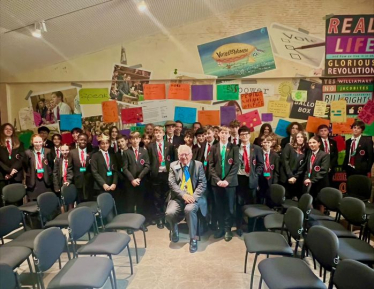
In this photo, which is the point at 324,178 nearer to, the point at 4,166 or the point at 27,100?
the point at 4,166

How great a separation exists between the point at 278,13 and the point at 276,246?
15.7 ft

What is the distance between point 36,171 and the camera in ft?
14.1

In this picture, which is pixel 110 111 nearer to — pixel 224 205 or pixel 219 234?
pixel 224 205

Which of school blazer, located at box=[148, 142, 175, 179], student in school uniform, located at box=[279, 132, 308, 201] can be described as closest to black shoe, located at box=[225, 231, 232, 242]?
student in school uniform, located at box=[279, 132, 308, 201]

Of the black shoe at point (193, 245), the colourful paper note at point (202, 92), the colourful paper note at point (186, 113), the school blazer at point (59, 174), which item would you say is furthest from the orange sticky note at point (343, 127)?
the school blazer at point (59, 174)

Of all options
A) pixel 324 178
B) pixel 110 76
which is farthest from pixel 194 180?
pixel 110 76

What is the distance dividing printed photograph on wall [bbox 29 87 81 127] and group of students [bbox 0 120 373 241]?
4.49ft

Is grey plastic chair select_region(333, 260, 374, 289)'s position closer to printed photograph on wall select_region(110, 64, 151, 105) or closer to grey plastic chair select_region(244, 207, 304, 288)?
grey plastic chair select_region(244, 207, 304, 288)

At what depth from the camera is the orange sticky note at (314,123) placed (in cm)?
577

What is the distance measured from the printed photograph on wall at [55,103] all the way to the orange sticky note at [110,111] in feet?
1.83

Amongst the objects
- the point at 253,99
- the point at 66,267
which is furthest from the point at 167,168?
the point at 253,99

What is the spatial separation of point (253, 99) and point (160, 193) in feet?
9.29

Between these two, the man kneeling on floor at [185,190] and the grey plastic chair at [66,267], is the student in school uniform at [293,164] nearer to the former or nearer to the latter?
the man kneeling on floor at [185,190]

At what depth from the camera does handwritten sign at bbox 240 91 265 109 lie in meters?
5.81
